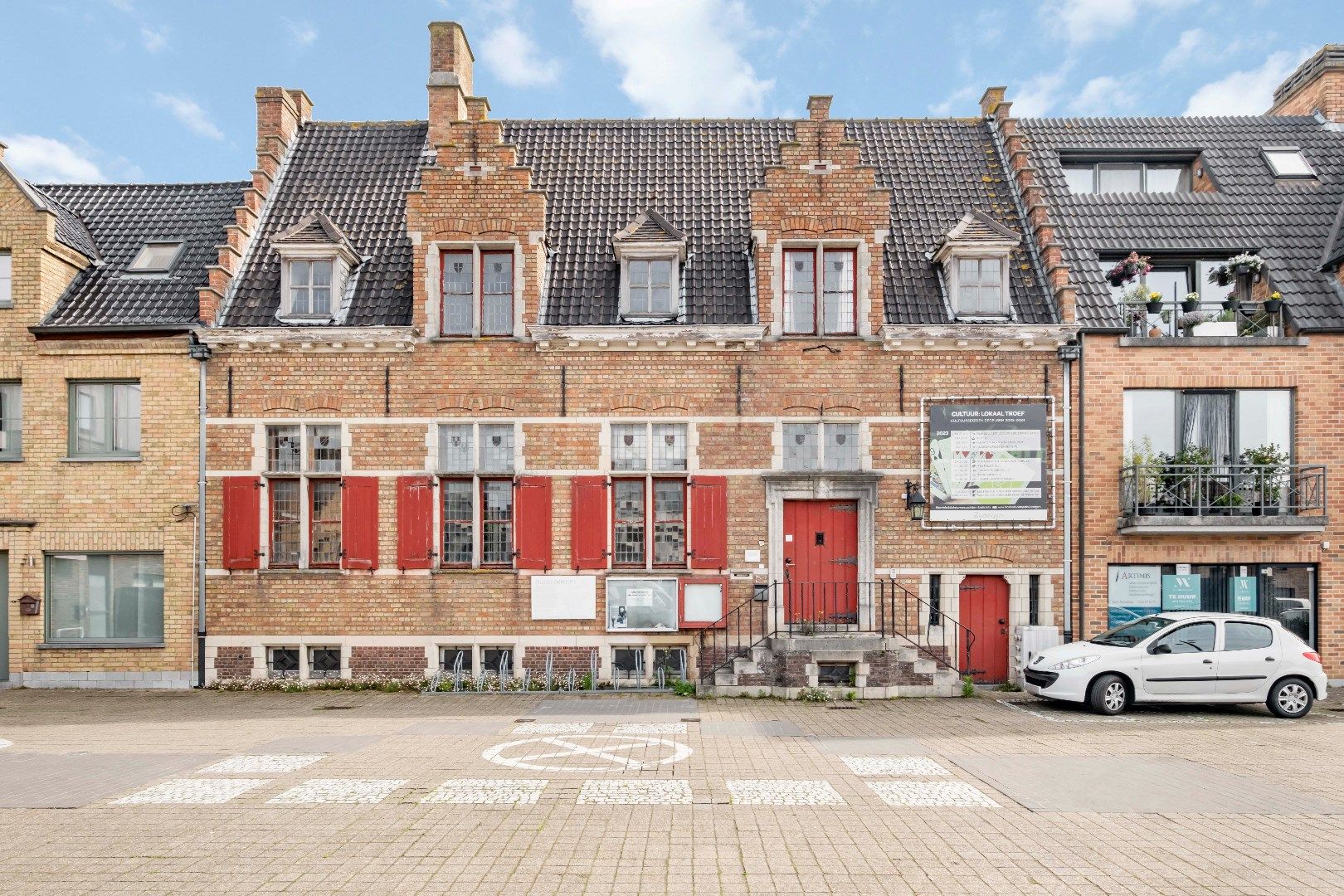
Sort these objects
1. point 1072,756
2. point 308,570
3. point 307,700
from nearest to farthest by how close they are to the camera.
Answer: point 1072,756 < point 307,700 < point 308,570

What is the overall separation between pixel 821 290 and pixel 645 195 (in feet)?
13.6

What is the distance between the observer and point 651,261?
1420 cm

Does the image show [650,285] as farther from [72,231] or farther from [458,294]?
[72,231]

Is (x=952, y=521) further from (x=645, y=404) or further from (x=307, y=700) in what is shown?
(x=307, y=700)

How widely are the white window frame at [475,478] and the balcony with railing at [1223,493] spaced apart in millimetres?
10005

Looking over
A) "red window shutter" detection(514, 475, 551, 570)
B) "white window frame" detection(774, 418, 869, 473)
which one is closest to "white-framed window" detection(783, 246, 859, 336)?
"white window frame" detection(774, 418, 869, 473)

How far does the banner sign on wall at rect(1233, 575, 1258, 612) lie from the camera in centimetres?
1379

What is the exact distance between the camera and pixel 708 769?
8.31 metres

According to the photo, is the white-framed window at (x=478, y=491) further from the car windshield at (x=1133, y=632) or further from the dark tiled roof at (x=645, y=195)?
the car windshield at (x=1133, y=632)

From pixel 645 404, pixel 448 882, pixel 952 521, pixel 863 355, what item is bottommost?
pixel 448 882

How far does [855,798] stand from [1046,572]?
7817 millimetres

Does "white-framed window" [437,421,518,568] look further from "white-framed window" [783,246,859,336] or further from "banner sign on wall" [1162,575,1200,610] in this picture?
"banner sign on wall" [1162,575,1200,610]

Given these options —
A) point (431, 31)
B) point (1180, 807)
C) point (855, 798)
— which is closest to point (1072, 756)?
point (1180, 807)

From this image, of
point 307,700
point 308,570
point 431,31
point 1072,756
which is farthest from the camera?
point 431,31
